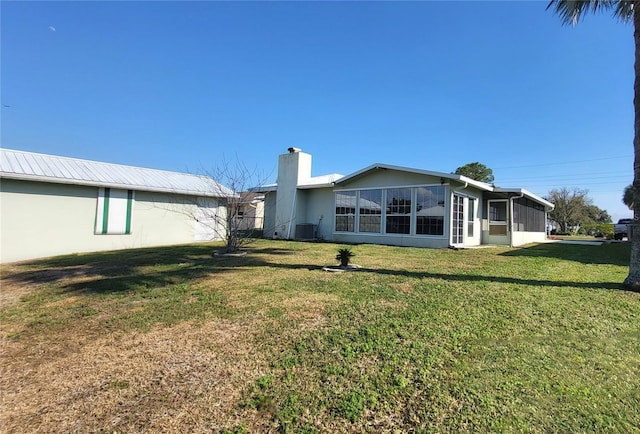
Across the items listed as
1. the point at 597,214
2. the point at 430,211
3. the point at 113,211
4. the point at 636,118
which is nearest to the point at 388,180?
the point at 430,211

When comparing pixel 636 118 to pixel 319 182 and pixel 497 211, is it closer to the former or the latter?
pixel 497 211

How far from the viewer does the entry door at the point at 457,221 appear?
13370 millimetres

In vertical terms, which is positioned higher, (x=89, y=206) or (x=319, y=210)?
(x=319, y=210)

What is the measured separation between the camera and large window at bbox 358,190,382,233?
15.3m

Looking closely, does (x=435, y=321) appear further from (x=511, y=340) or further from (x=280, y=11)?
(x=280, y=11)

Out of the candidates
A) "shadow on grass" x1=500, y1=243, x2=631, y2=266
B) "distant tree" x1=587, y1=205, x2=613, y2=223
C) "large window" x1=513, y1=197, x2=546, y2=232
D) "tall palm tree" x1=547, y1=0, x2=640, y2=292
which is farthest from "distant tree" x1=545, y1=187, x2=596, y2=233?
"tall palm tree" x1=547, y1=0, x2=640, y2=292

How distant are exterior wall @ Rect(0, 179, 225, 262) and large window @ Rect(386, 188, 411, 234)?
1048 cm

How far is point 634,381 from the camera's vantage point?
9.19ft

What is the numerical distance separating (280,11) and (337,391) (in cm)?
1248

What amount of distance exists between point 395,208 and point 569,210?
43083 mm

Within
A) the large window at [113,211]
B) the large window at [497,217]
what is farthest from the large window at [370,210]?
the large window at [113,211]

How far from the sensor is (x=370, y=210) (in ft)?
51.3

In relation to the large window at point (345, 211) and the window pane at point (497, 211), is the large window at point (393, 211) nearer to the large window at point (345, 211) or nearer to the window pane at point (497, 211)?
the large window at point (345, 211)

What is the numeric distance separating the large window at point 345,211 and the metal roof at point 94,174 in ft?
20.4
